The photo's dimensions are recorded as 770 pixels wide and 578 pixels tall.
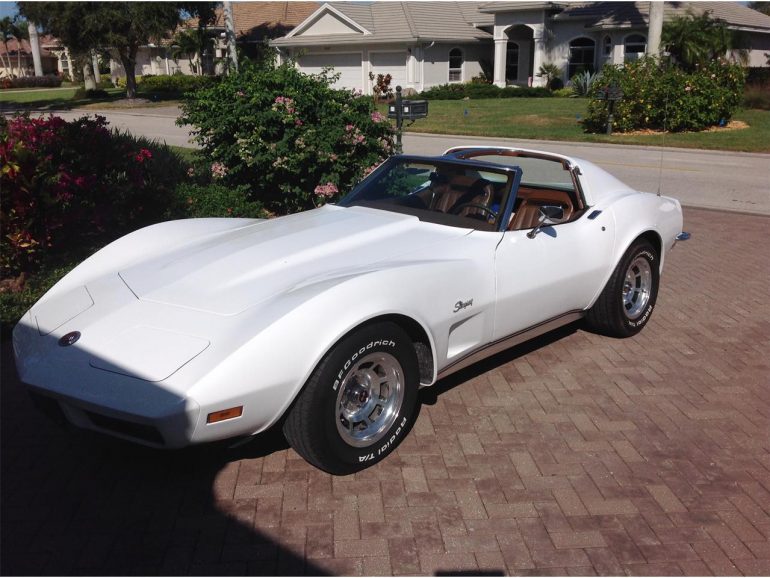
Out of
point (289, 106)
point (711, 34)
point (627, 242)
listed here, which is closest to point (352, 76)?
point (711, 34)

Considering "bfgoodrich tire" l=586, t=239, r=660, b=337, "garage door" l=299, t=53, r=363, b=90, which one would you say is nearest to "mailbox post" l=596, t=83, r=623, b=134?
"bfgoodrich tire" l=586, t=239, r=660, b=337

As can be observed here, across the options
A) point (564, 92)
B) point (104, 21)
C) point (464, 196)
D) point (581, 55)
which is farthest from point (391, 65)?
point (464, 196)

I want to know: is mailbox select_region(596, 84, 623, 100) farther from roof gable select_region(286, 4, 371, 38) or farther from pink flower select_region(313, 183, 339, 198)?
roof gable select_region(286, 4, 371, 38)

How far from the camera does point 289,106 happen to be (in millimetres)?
8352

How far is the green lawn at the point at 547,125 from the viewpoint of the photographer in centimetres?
Answer: 1953

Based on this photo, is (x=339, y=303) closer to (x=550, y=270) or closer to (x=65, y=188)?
(x=550, y=270)

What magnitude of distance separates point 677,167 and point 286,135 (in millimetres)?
10395

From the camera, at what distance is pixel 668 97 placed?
20484 millimetres

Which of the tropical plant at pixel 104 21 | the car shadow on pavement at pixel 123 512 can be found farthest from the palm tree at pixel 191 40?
the car shadow on pavement at pixel 123 512

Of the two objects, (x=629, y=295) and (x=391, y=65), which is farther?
(x=391, y=65)

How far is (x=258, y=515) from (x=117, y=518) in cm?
66

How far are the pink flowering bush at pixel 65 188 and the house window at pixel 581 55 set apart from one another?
106 feet

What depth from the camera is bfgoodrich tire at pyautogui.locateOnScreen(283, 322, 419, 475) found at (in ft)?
11.0

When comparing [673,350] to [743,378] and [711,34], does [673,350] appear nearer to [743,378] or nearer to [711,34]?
[743,378]
